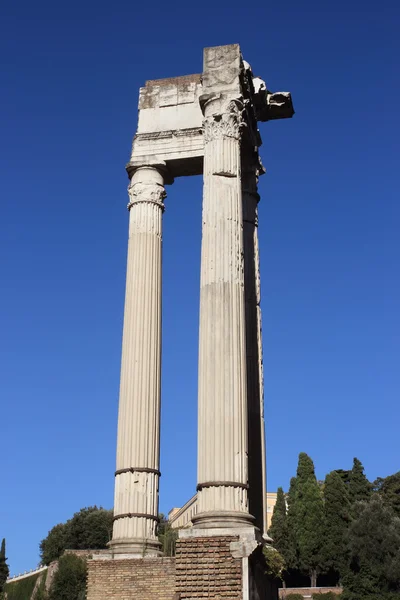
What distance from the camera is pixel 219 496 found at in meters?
16.0

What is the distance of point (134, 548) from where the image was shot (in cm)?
1869

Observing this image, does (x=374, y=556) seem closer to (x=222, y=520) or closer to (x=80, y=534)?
(x=80, y=534)

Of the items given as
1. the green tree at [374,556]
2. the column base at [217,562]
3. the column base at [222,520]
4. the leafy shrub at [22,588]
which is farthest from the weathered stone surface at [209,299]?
the leafy shrub at [22,588]

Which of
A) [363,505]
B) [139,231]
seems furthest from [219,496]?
[363,505]

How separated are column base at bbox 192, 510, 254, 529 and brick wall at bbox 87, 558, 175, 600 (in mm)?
2680

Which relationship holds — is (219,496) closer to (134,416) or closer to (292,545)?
(134,416)

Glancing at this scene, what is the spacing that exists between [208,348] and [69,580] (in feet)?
219

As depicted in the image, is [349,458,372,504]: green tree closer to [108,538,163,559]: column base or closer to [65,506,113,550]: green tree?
[65,506,113,550]: green tree

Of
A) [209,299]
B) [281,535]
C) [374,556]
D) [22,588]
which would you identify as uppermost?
[281,535]

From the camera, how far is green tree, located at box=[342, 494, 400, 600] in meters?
64.2

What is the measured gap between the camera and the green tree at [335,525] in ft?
233

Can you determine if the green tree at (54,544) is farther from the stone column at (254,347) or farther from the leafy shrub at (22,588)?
the stone column at (254,347)

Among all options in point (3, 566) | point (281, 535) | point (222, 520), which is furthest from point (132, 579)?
point (3, 566)

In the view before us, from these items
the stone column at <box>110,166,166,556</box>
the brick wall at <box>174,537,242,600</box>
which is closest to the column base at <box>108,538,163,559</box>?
the stone column at <box>110,166,166,556</box>
